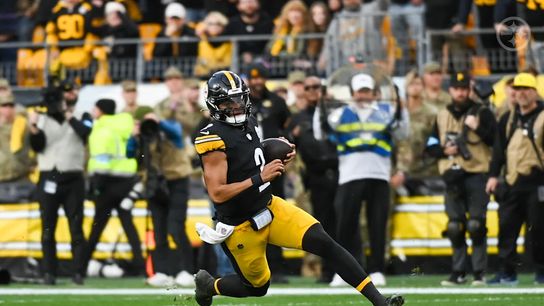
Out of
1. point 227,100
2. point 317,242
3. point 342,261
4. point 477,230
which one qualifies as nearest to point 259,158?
point 227,100

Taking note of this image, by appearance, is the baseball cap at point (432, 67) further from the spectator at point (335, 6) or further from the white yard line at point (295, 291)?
the white yard line at point (295, 291)

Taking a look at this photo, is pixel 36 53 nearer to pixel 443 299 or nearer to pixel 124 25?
pixel 124 25

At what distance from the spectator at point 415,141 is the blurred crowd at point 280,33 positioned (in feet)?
2.92

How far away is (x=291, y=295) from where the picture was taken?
42.3 feet

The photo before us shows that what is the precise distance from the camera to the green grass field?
38.8 feet

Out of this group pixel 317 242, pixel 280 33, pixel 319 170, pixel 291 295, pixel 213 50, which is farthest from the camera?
pixel 213 50

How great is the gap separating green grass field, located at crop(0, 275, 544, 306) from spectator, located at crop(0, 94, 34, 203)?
2348 mm

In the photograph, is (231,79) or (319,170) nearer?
(231,79)

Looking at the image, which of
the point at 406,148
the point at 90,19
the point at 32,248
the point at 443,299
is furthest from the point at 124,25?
the point at 443,299

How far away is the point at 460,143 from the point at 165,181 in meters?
3.27

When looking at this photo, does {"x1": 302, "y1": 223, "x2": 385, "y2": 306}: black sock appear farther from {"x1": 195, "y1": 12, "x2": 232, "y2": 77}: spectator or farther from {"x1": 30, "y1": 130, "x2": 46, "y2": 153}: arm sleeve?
{"x1": 195, "y1": 12, "x2": 232, "y2": 77}: spectator

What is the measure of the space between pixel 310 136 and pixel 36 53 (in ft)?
19.1

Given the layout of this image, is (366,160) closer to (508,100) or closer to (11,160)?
(508,100)

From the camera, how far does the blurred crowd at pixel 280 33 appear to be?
668 inches
